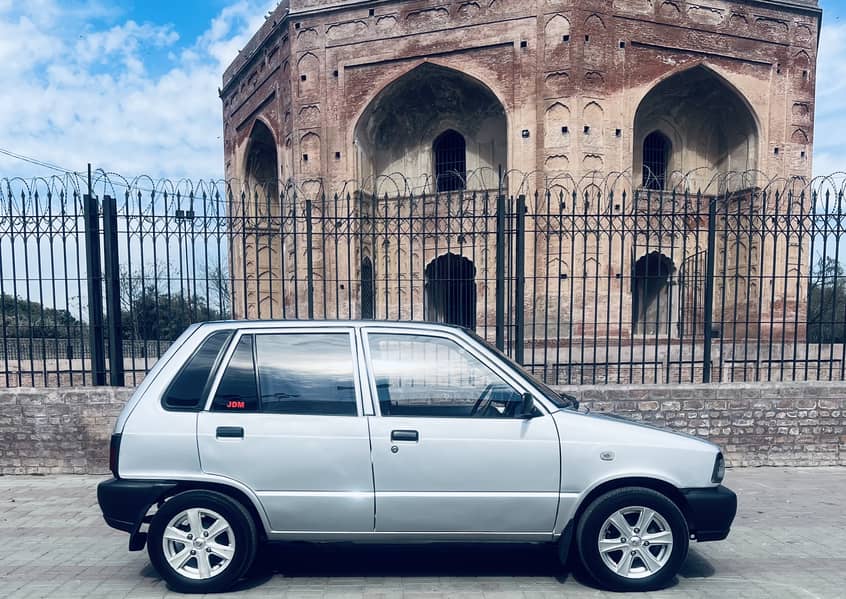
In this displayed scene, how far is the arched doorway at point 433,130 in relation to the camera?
1722 cm

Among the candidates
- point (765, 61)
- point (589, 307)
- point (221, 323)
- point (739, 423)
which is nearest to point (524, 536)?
point (221, 323)

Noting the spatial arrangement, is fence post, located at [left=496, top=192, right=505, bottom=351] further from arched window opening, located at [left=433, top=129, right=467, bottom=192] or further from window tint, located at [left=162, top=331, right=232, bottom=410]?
arched window opening, located at [left=433, top=129, right=467, bottom=192]

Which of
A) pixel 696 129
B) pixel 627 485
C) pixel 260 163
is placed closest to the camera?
pixel 627 485

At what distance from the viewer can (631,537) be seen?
360 centimetres

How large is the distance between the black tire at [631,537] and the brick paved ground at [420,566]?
0.46ft

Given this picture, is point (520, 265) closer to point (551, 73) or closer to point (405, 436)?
point (405, 436)

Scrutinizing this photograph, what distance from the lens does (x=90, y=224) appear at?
6.71 meters

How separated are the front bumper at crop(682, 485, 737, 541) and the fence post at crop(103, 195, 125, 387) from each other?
6.39m

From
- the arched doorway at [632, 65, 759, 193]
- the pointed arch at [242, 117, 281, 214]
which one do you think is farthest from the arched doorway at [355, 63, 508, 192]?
the pointed arch at [242, 117, 281, 214]

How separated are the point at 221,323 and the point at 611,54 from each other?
49.4 ft

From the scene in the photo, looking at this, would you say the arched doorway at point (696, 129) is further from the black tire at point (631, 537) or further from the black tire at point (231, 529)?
the black tire at point (231, 529)

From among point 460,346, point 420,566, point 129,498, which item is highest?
Answer: point 460,346

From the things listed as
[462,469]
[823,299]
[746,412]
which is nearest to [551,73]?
[823,299]

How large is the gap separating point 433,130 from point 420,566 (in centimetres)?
1638
